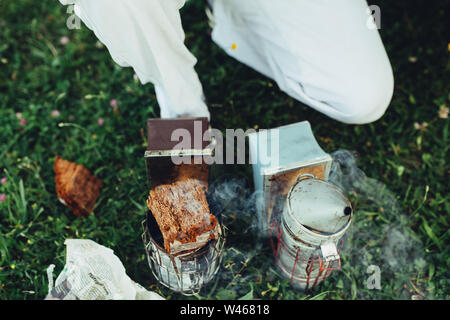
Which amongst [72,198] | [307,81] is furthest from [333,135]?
[72,198]

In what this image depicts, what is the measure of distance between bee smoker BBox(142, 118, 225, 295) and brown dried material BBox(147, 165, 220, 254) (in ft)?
0.29

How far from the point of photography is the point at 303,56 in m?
2.20

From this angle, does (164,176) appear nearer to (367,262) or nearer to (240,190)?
(240,190)

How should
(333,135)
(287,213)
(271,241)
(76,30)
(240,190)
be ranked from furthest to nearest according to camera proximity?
(76,30), (333,135), (240,190), (271,241), (287,213)

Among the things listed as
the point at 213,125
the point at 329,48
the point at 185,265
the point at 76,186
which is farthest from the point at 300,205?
the point at 76,186

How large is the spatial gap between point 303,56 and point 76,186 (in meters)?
1.52

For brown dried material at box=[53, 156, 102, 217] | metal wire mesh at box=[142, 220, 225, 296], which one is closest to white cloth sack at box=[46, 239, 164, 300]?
metal wire mesh at box=[142, 220, 225, 296]

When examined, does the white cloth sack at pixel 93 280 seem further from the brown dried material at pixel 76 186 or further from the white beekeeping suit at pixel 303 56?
the white beekeeping suit at pixel 303 56

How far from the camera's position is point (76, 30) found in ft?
10.2

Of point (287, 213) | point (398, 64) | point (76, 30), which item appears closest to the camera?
point (287, 213)

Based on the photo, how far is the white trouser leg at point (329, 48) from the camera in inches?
85.4

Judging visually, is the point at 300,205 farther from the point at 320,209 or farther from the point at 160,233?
the point at 160,233

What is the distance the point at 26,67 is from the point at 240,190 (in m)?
1.95

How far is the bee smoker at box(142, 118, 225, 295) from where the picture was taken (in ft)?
6.18
